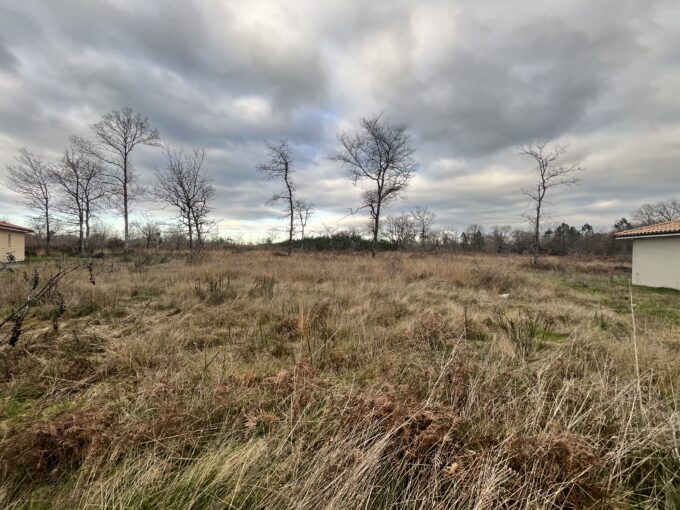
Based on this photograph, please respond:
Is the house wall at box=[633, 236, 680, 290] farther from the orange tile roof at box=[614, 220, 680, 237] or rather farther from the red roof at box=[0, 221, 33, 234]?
the red roof at box=[0, 221, 33, 234]

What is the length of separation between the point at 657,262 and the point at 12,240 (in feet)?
145

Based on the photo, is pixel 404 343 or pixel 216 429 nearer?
pixel 216 429

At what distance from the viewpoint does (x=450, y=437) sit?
6.07 ft

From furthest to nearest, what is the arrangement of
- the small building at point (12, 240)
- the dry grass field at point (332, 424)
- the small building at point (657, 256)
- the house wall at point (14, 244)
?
the small building at point (12, 240) < the house wall at point (14, 244) < the small building at point (657, 256) < the dry grass field at point (332, 424)

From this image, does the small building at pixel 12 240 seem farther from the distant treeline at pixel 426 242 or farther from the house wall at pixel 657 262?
the house wall at pixel 657 262

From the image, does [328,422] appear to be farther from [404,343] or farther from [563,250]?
[563,250]

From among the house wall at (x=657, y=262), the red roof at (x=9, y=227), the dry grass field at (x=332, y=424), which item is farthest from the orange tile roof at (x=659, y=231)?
the red roof at (x=9, y=227)

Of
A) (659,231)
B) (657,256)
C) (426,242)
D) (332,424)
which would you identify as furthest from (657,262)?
(426,242)

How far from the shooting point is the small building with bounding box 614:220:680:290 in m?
14.2

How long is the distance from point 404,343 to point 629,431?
2.24 metres

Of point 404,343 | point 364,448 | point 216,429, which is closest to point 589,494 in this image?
point 364,448

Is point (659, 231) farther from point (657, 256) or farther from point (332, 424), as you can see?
point (332, 424)

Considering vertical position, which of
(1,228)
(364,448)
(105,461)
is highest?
(1,228)

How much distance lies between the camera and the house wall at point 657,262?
14.2m
